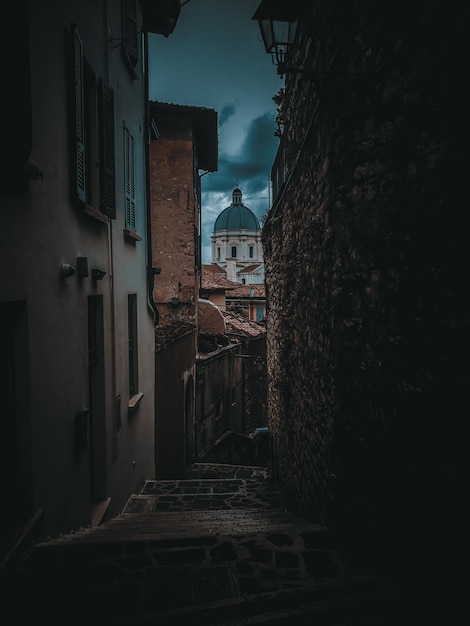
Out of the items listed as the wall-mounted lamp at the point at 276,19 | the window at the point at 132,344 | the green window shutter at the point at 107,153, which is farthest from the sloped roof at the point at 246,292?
the wall-mounted lamp at the point at 276,19

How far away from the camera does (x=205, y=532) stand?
3.58 meters

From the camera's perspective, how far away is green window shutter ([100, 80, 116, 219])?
15.8ft

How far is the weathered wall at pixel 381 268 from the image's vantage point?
2.28 metres

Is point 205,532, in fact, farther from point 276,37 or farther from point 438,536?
point 276,37

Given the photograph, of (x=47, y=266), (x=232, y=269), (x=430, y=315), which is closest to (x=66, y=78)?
(x=47, y=266)

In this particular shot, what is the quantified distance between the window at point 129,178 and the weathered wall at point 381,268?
292cm

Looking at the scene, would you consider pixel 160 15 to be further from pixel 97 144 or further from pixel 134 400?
pixel 134 400

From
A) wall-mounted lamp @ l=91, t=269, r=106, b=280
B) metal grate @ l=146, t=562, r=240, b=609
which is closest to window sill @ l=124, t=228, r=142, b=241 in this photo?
wall-mounted lamp @ l=91, t=269, r=106, b=280

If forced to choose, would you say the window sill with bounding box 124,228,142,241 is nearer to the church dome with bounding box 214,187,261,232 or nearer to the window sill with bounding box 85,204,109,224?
the window sill with bounding box 85,204,109,224

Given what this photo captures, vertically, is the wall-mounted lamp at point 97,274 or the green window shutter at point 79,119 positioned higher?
the green window shutter at point 79,119

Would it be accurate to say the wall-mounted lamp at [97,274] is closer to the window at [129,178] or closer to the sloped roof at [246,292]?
the window at [129,178]

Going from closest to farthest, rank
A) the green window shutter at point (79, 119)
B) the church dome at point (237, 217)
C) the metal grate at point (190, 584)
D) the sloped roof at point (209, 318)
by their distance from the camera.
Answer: the metal grate at point (190, 584) < the green window shutter at point (79, 119) < the sloped roof at point (209, 318) < the church dome at point (237, 217)

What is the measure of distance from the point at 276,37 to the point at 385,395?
13.1ft

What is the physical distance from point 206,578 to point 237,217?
252 feet
